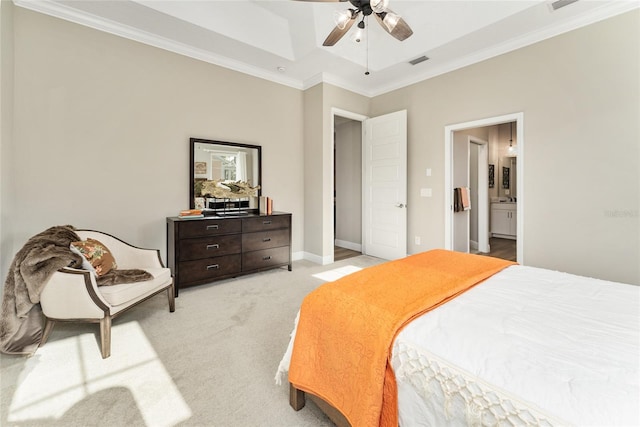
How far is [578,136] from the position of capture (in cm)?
305

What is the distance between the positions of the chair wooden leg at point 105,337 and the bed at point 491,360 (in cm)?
142

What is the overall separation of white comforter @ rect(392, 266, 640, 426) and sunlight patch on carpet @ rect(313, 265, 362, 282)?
255 cm

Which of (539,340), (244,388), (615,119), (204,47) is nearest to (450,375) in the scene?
(539,340)

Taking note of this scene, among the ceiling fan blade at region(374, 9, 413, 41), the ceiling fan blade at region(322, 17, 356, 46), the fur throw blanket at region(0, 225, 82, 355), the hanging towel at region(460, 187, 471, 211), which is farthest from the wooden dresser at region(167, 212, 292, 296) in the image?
the hanging towel at region(460, 187, 471, 211)

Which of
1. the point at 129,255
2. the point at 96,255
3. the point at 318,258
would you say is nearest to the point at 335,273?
the point at 318,258

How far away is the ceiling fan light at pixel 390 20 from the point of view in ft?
7.46

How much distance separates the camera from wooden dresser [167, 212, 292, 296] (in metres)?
3.21

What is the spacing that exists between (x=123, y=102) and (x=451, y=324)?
388cm

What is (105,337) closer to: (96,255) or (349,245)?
(96,255)

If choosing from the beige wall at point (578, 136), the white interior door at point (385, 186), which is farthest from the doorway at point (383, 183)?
the beige wall at point (578, 136)

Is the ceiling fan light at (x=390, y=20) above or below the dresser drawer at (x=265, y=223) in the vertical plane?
above

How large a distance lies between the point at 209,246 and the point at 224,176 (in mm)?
1085

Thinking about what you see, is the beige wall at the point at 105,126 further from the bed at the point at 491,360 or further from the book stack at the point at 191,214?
the bed at the point at 491,360

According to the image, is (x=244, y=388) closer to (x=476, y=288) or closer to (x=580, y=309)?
(x=476, y=288)
